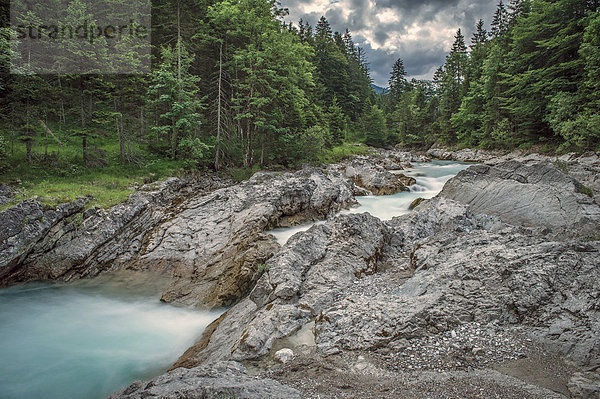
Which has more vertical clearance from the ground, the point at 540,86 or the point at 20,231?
the point at 540,86

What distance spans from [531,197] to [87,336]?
17600mm

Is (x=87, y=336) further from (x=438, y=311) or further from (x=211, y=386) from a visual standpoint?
(x=438, y=311)

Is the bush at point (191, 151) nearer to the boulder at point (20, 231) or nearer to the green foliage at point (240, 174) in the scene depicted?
the green foliage at point (240, 174)

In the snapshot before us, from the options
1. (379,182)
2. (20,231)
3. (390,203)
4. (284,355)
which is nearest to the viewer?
(284,355)

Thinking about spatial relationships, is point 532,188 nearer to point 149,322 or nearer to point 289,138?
point 149,322

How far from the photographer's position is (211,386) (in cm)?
385

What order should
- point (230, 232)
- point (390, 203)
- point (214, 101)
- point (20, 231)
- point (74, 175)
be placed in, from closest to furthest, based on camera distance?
point (20, 231), point (230, 232), point (74, 175), point (390, 203), point (214, 101)

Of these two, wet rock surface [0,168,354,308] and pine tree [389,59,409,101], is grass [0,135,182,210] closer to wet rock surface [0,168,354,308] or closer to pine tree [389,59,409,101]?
wet rock surface [0,168,354,308]

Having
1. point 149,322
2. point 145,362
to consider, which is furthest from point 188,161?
point 145,362

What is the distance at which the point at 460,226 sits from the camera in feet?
36.5

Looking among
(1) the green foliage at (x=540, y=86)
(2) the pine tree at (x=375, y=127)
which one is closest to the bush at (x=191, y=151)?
(1) the green foliage at (x=540, y=86)

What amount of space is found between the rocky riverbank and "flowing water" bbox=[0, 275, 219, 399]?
0.82m

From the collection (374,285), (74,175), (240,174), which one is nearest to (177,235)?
(74,175)

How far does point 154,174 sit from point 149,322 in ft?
41.7
